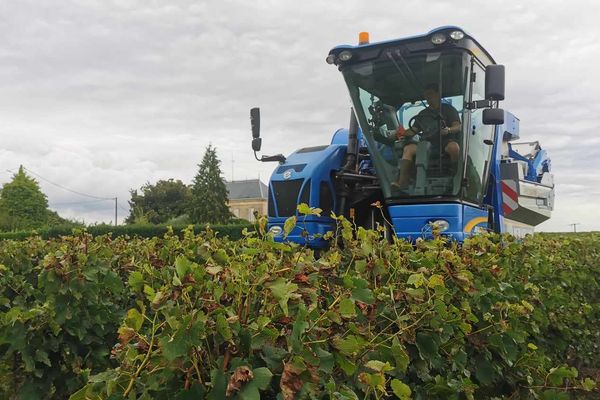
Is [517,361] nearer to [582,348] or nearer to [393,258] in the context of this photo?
[393,258]

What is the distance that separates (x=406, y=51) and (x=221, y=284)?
18.1 feet

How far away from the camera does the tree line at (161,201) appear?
55.4m

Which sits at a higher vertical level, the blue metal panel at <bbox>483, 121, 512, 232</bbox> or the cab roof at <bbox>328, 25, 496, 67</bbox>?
the cab roof at <bbox>328, 25, 496, 67</bbox>

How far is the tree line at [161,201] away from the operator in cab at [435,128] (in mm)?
45892

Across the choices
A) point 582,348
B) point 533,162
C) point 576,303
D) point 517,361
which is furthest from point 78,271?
point 533,162

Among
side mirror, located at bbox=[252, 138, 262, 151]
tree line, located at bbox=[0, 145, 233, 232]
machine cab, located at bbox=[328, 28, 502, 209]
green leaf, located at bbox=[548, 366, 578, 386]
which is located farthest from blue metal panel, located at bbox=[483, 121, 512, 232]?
tree line, located at bbox=[0, 145, 233, 232]

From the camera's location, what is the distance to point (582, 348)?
5.21 meters

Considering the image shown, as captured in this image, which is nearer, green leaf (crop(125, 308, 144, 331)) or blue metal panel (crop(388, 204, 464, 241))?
green leaf (crop(125, 308, 144, 331))

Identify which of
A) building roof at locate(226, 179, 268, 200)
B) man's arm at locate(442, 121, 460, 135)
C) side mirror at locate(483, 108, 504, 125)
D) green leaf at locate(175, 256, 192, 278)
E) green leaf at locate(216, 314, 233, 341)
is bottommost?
green leaf at locate(216, 314, 233, 341)

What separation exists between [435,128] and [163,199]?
6064cm

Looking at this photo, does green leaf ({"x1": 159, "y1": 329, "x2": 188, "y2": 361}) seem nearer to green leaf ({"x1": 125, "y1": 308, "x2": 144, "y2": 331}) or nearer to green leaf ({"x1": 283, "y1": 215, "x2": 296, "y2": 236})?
green leaf ({"x1": 125, "y1": 308, "x2": 144, "y2": 331})

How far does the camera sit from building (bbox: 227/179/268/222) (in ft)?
264

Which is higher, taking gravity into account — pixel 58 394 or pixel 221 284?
pixel 221 284

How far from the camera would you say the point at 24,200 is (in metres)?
58.7
